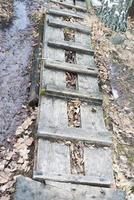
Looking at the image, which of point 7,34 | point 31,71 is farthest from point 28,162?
point 7,34

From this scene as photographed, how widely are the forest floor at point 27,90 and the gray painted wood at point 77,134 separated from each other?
37 cm

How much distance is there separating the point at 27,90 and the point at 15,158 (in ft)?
5.92

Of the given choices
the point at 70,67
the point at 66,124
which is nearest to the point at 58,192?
the point at 66,124

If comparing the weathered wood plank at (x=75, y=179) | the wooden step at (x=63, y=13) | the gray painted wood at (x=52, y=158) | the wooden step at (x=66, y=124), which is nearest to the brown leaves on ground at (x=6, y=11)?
the wooden step at (x=63, y=13)

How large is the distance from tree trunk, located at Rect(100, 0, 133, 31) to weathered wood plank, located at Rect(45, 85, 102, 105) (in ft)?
11.7

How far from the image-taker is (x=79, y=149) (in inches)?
211

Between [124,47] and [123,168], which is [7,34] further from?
[123,168]

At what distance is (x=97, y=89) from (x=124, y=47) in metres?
2.59

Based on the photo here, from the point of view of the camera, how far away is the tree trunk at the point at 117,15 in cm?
931

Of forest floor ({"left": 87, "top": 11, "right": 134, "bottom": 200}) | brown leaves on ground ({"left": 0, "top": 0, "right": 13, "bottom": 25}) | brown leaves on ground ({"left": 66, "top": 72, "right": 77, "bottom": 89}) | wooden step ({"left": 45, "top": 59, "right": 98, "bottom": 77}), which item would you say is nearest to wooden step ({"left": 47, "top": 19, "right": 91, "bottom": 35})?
forest floor ({"left": 87, "top": 11, "right": 134, "bottom": 200})

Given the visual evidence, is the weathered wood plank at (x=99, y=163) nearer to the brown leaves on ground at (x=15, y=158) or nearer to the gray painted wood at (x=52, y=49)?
the brown leaves on ground at (x=15, y=158)

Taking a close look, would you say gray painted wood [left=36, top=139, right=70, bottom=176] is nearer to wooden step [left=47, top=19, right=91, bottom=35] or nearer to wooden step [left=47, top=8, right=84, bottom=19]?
wooden step [left=47, top=19, right=91, bottom=35]

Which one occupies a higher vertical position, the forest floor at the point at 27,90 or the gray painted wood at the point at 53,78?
the gray painted wood at the point at 53,78

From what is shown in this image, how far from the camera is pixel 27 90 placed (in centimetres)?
693
